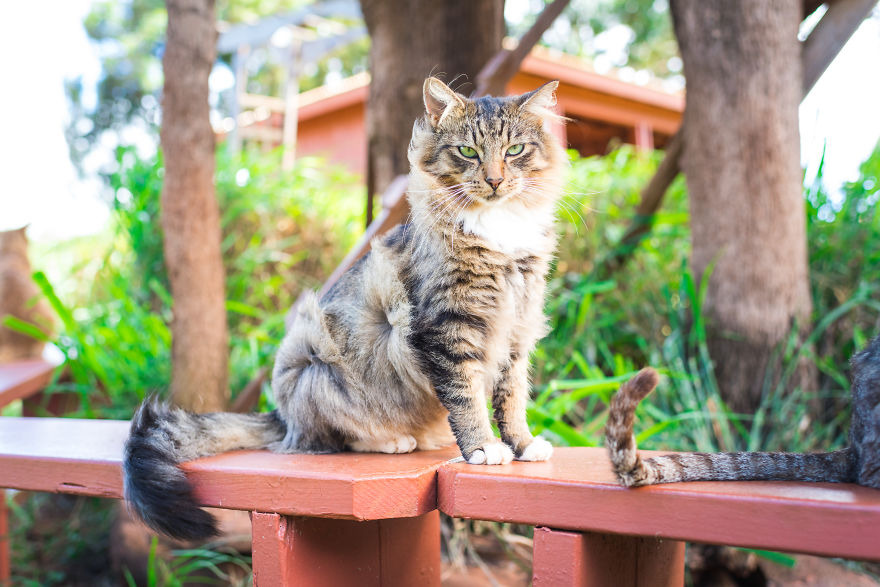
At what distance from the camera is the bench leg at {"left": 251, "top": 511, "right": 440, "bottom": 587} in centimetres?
169

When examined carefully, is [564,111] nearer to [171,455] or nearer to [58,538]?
[58,538]

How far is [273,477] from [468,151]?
1013 mm

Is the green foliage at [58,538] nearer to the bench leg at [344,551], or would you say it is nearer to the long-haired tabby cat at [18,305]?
the long-haired tabby cat at [18,305]

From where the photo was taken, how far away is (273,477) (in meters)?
1.69

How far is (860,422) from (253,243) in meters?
4.40

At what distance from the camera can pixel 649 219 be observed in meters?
4.03

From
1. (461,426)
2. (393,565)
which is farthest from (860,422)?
(393,565)

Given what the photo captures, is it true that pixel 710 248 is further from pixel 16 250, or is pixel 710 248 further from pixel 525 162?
pixel 16 250

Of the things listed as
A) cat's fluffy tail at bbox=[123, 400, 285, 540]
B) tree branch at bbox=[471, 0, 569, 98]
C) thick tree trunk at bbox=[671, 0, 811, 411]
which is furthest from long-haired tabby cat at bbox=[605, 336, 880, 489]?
tree branch at bbox=[471, 0, 569, 98]

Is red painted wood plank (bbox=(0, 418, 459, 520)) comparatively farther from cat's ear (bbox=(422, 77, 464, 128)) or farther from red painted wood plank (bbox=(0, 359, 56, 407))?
red painted wood plank (bbox=(0, 359, 56, 407))

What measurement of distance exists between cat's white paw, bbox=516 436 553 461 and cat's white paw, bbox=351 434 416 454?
35 centimetres

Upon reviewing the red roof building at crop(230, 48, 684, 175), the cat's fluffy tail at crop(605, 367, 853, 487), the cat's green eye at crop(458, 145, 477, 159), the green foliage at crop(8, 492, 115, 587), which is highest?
the red roof building at crop(230, 48, 684, 175)

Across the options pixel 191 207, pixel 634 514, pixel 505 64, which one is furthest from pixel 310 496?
pixel 505 64

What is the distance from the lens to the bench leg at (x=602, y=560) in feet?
4.89
